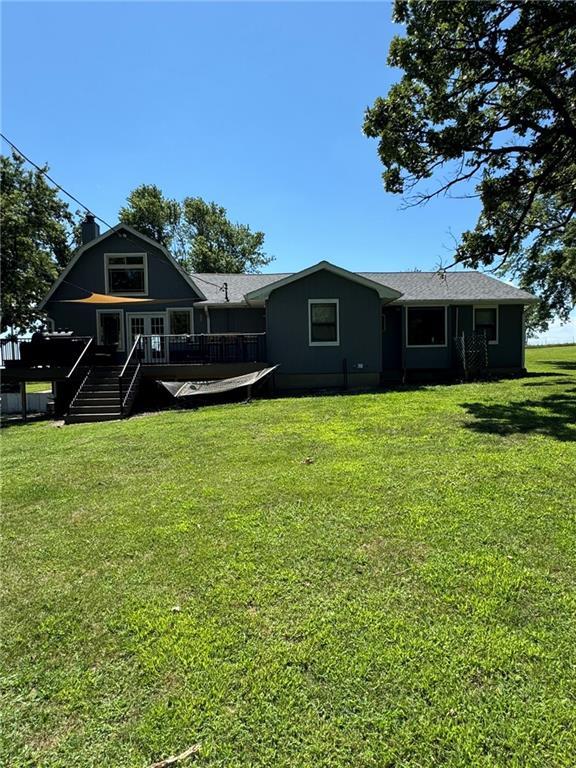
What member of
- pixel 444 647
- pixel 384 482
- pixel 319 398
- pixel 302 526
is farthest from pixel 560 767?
pixel 319 398

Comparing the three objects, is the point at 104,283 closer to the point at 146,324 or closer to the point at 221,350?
the point at 146,324

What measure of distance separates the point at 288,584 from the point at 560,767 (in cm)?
164

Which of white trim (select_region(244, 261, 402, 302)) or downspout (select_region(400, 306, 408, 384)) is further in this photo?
downspout (select_region(400, 306, 408, 384))

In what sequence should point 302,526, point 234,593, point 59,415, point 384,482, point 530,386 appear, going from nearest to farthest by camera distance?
point 234,593
point 302,526
point 384,482
point 530,386
point 59,415

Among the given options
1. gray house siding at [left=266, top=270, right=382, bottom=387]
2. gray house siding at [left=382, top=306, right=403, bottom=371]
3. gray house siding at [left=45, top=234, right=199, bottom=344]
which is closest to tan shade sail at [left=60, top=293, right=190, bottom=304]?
gray house siding at [left=45, top=234, right=199, bottom=344]

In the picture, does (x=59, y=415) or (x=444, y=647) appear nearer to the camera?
(x=444, y=647)

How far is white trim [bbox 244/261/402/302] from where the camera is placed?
13281mm

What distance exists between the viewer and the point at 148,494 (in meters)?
4.77

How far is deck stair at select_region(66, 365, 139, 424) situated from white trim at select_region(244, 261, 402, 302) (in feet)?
14.7

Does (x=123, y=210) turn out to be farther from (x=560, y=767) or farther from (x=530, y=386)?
(x=560, y=767)

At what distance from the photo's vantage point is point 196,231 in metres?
39.9

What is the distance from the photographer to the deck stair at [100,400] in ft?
35.0

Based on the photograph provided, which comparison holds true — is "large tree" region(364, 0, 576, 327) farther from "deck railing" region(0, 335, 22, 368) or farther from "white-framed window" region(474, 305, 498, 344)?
"deck railing" region(0, 335, 22, 368)

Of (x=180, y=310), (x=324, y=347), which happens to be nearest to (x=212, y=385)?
(x=324, y=347)
